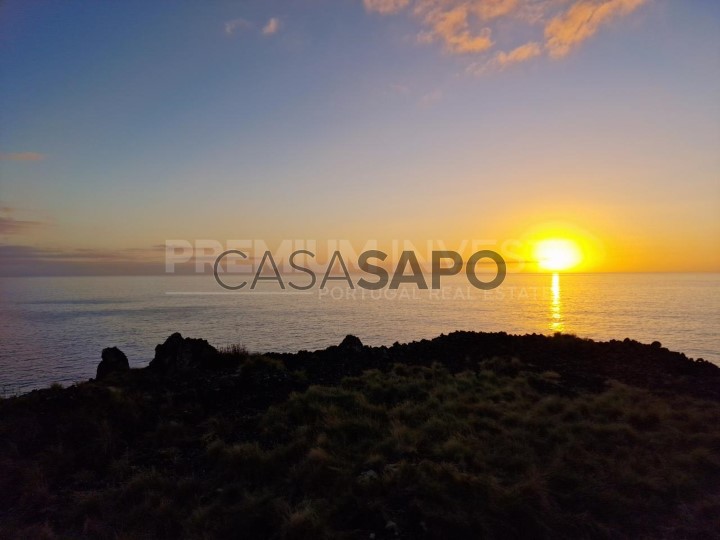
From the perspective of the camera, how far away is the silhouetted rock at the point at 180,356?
1531 cm

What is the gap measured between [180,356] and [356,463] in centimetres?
1009

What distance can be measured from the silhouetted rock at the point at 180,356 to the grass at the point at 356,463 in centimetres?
214

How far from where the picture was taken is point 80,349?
33438 mm

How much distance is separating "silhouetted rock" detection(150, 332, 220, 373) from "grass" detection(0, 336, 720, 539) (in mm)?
2144

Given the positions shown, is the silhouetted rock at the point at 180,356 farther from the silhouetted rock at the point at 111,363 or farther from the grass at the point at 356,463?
the grass at the point at 356,463

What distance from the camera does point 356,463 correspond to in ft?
26.7

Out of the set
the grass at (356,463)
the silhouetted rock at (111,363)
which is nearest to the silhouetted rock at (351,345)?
the grass at (356,463)

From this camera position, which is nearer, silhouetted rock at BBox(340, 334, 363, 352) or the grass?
the grass

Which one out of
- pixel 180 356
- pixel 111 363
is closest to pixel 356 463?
pixel 180 356

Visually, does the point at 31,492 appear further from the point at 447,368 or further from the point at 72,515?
the point at 447,368

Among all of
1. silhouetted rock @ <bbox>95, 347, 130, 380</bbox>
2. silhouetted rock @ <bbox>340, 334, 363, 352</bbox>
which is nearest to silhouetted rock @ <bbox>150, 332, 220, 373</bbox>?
silhouetted rock @ <bbox>95, 347, 130, 380</bbox>

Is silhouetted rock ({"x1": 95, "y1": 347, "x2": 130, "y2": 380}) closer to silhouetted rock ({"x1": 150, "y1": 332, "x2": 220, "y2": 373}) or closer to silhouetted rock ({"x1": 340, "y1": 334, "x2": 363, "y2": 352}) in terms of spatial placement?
silhouetted rock ({"x1": 150, "y1": 332, "x2": 220, "y2": 373})

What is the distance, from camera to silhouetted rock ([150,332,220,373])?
15.3 m

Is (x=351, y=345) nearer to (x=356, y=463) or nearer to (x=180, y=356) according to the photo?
(x=180, y=356)
